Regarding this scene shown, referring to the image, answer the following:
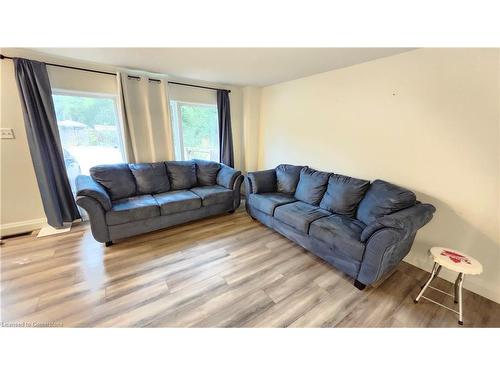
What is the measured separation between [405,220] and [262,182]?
192cm

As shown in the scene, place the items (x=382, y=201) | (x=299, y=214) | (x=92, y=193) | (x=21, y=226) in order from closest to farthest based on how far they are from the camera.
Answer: (x=382, y=201) < (x=92, y=193) < (x=299, y=214) < (x=21, y=226)

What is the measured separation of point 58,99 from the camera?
105 inches

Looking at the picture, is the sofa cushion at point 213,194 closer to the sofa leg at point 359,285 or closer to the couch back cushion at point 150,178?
the couch back cushion at point 150,178

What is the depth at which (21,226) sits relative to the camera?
2.63 m

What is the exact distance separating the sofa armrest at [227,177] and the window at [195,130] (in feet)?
2.66

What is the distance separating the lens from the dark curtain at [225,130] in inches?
149

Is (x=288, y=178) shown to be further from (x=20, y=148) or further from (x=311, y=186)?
(x=20, y=148)

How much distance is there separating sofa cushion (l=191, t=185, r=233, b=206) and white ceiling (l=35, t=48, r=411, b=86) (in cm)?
177

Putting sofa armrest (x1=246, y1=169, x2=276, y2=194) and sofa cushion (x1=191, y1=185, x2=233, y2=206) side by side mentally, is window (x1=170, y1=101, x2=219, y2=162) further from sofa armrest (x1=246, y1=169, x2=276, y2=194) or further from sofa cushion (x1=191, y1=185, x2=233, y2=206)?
sofa armrest (x1=246, y1=169, x2=276, y2=194)

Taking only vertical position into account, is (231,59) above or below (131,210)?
above

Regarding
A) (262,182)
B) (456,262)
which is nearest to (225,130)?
(262,182)
